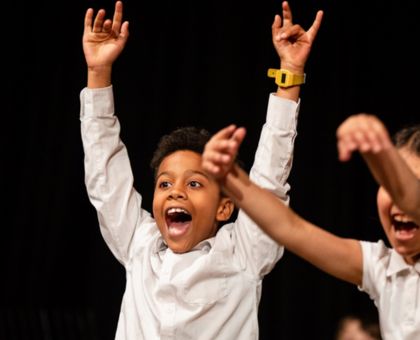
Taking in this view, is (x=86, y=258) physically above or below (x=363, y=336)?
below

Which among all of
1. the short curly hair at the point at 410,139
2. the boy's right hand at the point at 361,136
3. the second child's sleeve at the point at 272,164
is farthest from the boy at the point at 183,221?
the boy's right hand at the point at 361,136

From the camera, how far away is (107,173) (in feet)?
6.43

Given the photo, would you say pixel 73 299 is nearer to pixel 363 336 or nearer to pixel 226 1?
pixel 226 1

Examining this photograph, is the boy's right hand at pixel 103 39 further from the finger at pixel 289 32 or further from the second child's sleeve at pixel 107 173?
the finger at pixel 289 32

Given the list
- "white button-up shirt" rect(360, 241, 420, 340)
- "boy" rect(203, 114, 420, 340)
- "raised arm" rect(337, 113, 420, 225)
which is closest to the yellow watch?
"boy" rect(203, 114, 420, 340)

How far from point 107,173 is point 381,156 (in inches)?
33.7

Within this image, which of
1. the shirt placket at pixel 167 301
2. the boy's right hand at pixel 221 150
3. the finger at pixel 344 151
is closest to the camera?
the finger at pixel 344 151

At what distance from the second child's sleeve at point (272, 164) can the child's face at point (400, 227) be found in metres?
A: 0.39

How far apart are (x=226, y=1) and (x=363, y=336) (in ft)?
6.05

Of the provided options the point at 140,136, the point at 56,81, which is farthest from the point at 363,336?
the point at 56,81

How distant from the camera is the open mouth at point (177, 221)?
1887 millimetres

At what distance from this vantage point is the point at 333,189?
3.04 metres

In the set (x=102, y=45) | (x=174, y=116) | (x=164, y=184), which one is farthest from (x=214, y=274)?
(x=174, y=116)

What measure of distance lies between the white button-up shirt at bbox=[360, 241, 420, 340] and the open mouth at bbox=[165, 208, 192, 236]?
49 centimetres
